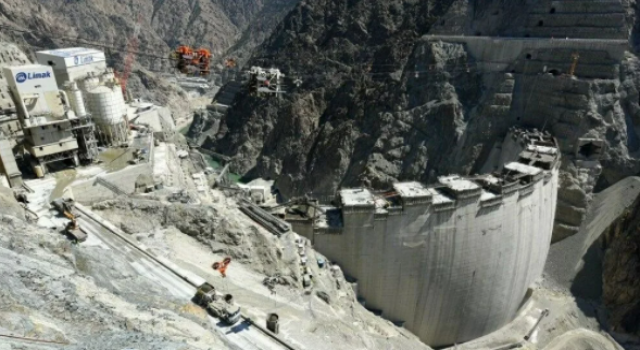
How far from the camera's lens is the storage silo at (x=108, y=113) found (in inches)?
1264

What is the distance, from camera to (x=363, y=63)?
7506 centimetres

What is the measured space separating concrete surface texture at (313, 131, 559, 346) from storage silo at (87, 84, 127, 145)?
694 inches

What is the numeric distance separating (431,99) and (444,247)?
32.5 m

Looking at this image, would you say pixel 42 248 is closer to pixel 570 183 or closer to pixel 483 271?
pixel 483 271

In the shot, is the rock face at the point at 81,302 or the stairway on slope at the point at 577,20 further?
the stairway on slope at the point at 577,20

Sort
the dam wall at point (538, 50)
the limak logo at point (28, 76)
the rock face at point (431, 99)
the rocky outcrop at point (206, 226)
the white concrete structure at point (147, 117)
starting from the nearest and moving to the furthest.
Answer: the rocky outcrop at point (206, 226), the limak logo at point (28, 76), the white concrete structure at point (147, 117), the rock face at point (431, 99), the dam wall at point (538, 50)

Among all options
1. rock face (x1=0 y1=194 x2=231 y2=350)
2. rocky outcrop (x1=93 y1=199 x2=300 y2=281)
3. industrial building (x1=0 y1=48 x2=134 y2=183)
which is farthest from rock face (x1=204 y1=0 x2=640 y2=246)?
rock face (x1=0 y1=194 x2=231 y2=350)

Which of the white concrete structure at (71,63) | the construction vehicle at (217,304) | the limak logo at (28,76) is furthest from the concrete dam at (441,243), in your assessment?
the white concrete structure at (71,63)

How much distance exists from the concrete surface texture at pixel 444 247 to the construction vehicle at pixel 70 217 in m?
16.4

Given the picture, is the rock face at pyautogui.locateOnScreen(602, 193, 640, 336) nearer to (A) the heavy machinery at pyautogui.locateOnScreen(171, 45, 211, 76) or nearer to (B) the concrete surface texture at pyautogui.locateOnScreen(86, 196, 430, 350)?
(B) the concrete surface texture at pyautogui.locateOnScreen(86, 196, 430, 350)

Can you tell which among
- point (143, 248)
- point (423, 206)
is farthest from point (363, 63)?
point (143, 248)

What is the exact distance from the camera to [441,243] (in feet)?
114

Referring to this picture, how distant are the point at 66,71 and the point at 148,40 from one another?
136325 millimetres

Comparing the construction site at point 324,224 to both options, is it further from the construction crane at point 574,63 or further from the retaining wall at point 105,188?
the construction crane at point 574,63
